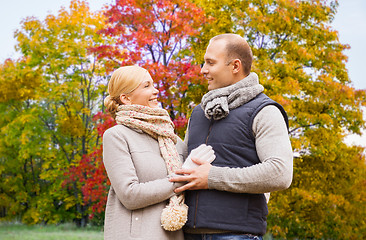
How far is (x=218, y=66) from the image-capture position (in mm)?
2668

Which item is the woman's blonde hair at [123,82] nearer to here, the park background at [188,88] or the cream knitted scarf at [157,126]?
the cream knitted scarf at [157,126]

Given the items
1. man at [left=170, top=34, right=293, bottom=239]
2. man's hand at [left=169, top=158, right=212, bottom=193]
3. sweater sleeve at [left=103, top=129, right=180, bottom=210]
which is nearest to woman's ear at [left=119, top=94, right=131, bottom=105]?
sweater sleeve at [left=103, top=129, right=180, bottom=210]

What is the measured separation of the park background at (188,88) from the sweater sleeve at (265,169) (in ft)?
23.9

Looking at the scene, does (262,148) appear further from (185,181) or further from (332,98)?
(332,98)

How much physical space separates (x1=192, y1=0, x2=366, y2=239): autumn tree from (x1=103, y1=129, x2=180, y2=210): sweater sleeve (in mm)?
9154

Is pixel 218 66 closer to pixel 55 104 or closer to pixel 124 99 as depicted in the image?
pixel 124 99

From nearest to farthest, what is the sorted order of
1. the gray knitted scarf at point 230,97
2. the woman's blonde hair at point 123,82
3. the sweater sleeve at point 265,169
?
the sweater sleeve at point 265,169 → the gray knitted scarf at point 230,97 → the woman's blonde hair at point 123,82

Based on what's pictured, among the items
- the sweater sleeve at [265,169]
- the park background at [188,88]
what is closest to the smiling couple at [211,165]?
the sweater sleeve at [265,169]

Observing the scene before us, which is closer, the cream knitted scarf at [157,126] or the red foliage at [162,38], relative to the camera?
the cream knitted scarf at [157,126]

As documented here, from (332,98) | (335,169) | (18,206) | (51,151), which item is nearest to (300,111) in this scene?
(332,98)

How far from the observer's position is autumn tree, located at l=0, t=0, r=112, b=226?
18781 millimetres

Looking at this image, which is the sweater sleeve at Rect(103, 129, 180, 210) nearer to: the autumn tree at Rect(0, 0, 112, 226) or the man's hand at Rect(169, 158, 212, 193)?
the man's hand at Rect(169, 158, 212, 193)

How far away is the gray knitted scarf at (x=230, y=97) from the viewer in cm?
251

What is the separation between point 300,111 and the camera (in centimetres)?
1268
